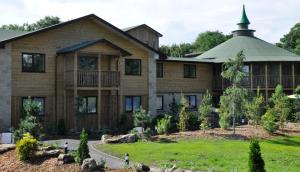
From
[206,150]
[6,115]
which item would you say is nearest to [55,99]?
[6,115]

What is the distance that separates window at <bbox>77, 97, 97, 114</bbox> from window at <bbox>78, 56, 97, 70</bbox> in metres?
2.22

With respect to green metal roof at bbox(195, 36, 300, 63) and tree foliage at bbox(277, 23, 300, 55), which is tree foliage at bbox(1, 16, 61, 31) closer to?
green metal roof at bbox(195, 36, 300, 63)

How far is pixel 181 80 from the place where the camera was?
39031 millimetres

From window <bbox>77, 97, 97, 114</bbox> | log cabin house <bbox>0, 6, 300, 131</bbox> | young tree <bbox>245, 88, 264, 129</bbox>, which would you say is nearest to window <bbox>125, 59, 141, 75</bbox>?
log cabin house <bbox>0, 6, 300, 131</bbox>

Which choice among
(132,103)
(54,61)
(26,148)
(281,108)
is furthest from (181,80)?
(26,148)

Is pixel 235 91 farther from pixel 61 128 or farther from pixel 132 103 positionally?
pixel 61 128

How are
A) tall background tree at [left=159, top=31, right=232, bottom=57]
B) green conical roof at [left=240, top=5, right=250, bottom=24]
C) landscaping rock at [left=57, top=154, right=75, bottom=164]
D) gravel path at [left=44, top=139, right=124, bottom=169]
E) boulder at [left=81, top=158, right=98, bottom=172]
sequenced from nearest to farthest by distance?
boulder at [left=81, top=158, right=98, bottom=172] → landscaping rock at [left=57, top=154, right=75, bottom=164] → gravel path at [left=44, top=139, right=124, bottom=169] → green conical roof at [left=240, top=5, right=250, bottom=24] → tall background tree at [left=159, top=31, right=232, bottom=57]

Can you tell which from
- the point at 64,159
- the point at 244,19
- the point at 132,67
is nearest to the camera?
the point at 64,159

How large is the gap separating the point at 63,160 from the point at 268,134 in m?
15.1

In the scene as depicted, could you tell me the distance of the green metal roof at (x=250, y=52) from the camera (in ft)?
135

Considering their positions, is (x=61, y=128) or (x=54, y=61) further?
(x=54, y=61)

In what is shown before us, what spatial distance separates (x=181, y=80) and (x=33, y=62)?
1494 cm

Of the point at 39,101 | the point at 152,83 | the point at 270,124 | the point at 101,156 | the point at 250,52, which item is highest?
the point at 250,52

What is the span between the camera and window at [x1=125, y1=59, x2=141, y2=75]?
111 ft
